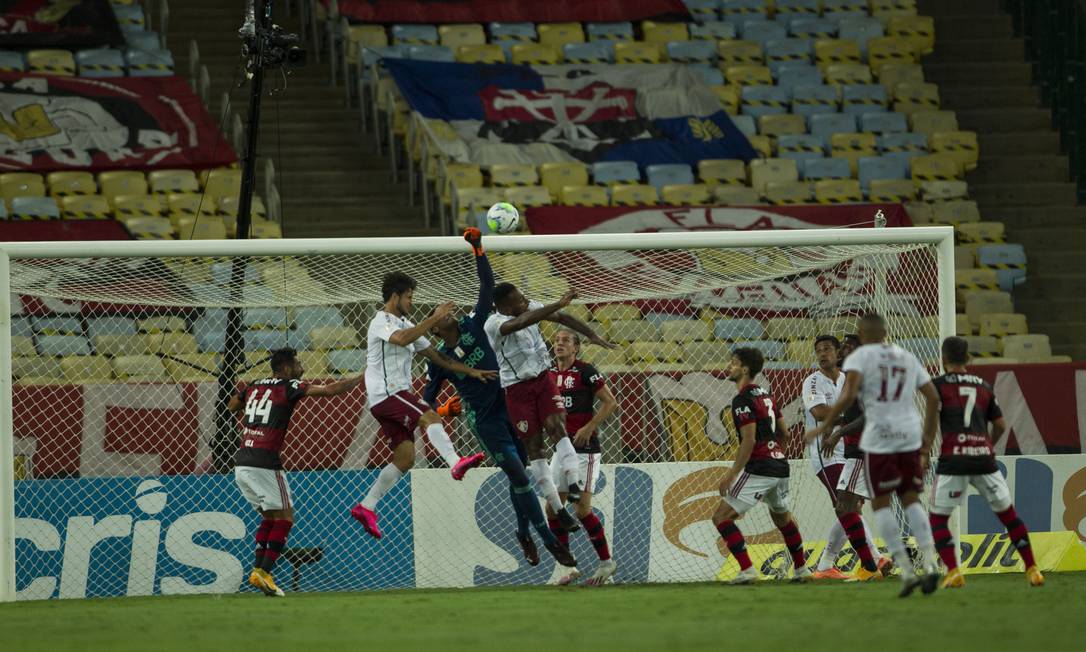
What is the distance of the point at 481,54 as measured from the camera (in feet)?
67.6

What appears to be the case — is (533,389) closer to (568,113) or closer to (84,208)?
(84,208)

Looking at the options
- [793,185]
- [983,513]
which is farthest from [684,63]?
[983,513]

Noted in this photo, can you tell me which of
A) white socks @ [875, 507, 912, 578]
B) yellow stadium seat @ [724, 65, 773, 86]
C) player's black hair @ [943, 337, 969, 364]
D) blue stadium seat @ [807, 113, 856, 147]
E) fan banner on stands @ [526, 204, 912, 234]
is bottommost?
white socks @ [875, 507, 912, 578]

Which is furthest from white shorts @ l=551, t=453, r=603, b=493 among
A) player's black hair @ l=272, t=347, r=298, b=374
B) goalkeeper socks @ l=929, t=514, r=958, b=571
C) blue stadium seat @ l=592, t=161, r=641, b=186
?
blue stadium seat @ l=592, t=161, r=641, b=186

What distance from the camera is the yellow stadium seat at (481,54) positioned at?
20516 millimetres

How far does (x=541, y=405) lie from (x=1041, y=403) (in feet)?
18.2

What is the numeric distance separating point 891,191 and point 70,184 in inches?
386

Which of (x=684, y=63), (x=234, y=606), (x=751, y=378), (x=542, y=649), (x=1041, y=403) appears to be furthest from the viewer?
(x=684, y=63)

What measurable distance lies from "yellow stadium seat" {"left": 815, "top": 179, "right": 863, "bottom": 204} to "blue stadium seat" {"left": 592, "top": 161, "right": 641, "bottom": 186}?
2.25 m

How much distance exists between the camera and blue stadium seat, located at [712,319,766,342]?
46.4 feet

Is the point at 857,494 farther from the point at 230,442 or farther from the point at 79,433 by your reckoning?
the point at 79,433

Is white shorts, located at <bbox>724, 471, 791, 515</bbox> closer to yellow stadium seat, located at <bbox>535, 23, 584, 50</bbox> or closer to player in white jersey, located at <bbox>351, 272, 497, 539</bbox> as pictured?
player in white jersey, located at <bbox>351, 272, 497, 539</bbox>

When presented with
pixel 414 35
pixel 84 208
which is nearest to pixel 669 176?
pixel 414 35

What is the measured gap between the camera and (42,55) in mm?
19234
